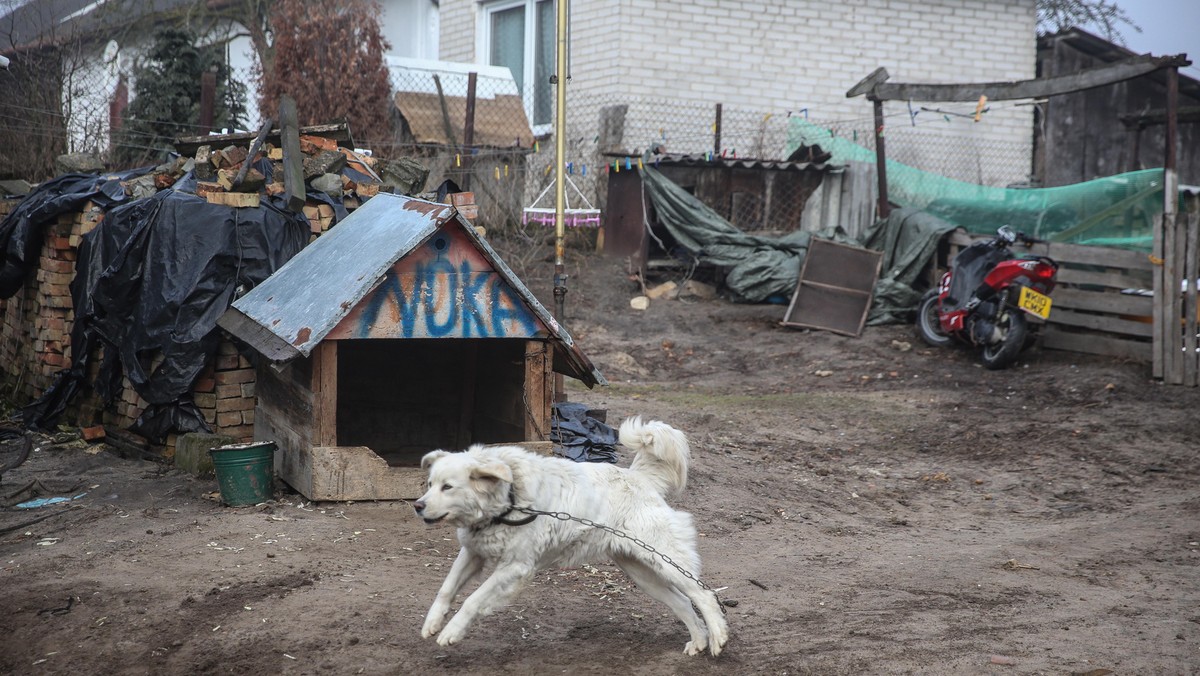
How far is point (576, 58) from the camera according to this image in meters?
17.6

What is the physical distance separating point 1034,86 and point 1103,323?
3.62 metres

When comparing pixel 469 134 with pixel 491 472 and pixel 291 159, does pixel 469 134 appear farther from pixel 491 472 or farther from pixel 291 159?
pixel 491 472

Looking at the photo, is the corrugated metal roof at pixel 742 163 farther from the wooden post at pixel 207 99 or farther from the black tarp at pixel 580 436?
the black tarp at pixel 580 436

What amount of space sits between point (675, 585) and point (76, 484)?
4.90 metres

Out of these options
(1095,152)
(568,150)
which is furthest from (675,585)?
(1095,152)

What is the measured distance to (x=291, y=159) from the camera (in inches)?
324

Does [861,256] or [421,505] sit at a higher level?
[861,256]

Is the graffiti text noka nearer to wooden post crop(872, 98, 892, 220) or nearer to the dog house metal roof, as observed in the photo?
the dog house metal roof

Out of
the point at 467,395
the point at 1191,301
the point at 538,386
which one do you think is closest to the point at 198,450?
the point at 467,395

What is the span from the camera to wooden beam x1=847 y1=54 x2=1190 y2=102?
39.4 feet

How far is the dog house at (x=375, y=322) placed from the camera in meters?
6.52

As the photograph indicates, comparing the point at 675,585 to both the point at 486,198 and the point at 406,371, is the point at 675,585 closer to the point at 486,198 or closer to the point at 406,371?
the point at 406,371

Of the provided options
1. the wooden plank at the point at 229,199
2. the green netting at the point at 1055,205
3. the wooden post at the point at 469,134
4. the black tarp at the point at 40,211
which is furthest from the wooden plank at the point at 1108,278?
the black tarp at the point at 40,211

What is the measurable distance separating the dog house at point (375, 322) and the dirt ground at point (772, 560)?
13.0 inches
